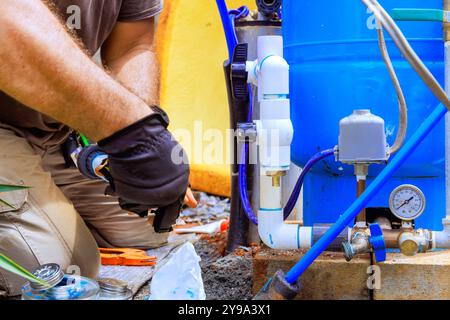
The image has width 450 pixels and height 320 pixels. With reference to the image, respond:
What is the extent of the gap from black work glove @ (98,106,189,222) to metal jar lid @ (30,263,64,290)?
214 mm

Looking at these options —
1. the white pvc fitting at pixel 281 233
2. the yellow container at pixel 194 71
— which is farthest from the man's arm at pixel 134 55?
the yellow container at pixel 194 71

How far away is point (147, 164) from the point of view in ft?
4.02

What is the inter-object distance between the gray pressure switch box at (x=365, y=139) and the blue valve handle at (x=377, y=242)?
148mm

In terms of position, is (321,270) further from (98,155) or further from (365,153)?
(98,155)

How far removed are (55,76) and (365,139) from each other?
0.62 metres

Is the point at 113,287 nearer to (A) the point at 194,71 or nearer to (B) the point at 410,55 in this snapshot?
(B) the point at 410,55

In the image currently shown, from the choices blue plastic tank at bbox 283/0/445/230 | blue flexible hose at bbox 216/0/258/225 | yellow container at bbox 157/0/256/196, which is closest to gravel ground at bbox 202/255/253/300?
blue flexible hose at bbox 216/0/258/225

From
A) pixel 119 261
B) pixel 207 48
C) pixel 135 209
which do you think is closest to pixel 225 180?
pixel 207 48

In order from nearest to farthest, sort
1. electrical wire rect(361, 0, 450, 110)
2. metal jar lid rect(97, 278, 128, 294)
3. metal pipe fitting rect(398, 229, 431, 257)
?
electrical wire rect(361, 0, 450, 110) → metal pipe fitting rect(398, 229, 431, 257) → metal jar lid rect(97, 278, 128, 294)

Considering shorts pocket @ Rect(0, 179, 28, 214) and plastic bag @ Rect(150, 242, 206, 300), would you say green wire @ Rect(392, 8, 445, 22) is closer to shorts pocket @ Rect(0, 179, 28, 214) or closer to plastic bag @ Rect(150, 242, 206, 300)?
plastic bag @ Rect(150, 242, 206, 300)

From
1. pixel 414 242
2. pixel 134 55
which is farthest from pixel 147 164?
pixel 134 55

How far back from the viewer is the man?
3.81 ft

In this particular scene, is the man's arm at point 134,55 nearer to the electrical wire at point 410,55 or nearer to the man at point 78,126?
the man at point 78,126

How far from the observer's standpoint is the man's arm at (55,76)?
115 cm
